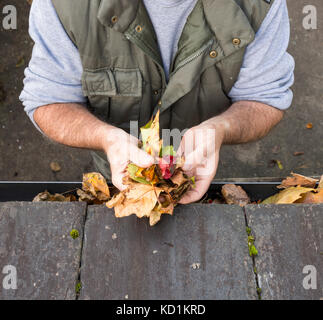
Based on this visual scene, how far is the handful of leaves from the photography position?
1371 millimetres

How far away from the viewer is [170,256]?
1.38 meters

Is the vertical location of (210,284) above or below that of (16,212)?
below

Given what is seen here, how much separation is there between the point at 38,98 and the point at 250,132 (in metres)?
1.26

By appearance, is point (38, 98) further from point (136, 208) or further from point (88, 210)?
point (136, 208)

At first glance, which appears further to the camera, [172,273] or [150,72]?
[150,72]

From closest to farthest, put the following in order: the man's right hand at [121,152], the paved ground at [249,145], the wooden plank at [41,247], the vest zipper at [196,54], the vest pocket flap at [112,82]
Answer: the wooden plank at [41,247]
the man's right hand at [121,152]
the vest zipper at [196,54]
the vest pocket flap at [112,82]
the paved ground at [249,145]

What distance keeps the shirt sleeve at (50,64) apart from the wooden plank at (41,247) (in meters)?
0.72

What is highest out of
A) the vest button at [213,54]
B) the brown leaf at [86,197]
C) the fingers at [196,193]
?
the vest button at [213,54]

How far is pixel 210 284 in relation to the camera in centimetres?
134

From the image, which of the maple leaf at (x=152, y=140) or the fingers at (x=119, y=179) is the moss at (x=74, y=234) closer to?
the fingers at (x=119, y=179)

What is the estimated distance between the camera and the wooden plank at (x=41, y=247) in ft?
4.37

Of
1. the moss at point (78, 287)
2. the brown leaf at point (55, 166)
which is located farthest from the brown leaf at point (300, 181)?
the brown leaf at point (55, 166)

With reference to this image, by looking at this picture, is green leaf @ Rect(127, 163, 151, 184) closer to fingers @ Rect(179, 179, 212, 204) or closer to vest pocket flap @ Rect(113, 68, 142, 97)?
fingers @ Rect(179, 179, 212, 204)
